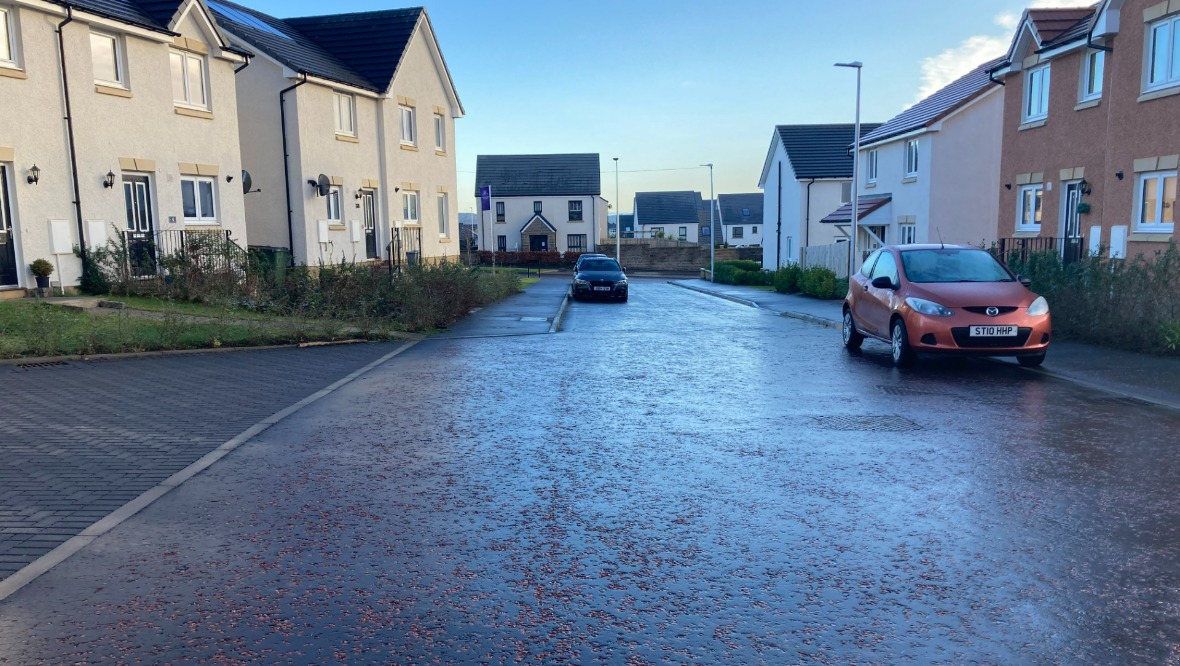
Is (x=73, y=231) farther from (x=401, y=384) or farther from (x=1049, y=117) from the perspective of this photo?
(x=1049, y=117)

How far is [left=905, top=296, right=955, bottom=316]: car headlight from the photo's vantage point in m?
11.1

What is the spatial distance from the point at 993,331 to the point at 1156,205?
8.87 metres

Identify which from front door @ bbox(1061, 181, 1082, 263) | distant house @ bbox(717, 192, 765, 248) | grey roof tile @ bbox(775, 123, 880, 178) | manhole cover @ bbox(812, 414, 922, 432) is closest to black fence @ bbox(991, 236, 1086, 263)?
front door @ bbox(1061, 181, 1082, 263)

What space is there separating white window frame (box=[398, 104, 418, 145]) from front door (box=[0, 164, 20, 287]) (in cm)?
1577

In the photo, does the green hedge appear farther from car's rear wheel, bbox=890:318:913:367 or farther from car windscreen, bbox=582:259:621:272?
car windscreen, bbox=582:259:621:272

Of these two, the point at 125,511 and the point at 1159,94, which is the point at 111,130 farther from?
the point at 1159,94

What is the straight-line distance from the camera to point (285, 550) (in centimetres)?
489

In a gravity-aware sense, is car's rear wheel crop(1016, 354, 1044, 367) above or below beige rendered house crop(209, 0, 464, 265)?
below

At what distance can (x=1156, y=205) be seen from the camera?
661 inches

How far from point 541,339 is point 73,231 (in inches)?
415

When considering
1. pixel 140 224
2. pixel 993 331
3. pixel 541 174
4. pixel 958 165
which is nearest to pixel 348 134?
pixel 140 224

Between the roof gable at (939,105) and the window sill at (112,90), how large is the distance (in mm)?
24606

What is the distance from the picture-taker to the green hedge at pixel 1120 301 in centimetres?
1205

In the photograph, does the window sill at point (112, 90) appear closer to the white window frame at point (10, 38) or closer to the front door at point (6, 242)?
the white window frame at point (10, 38)
